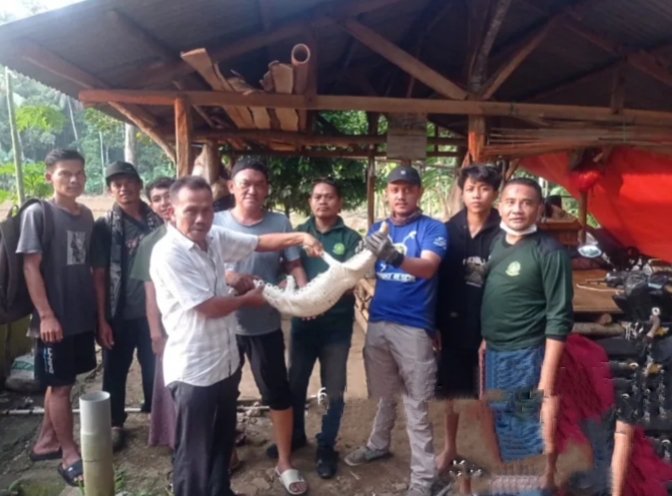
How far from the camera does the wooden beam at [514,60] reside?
412 centimetres

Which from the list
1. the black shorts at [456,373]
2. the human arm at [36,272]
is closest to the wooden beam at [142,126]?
the human arm at [36,272]

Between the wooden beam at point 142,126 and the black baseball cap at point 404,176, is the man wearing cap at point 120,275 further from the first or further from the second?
the wooden beam at point 142,126

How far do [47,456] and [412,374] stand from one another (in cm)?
226

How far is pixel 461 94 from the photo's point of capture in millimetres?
4074

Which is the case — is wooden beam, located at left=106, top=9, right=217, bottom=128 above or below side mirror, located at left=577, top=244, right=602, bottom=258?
above

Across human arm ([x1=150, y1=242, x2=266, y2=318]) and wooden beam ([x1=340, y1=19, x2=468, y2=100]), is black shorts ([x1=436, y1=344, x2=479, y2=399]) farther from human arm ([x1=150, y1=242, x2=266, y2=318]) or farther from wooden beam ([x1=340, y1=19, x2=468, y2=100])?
wooden beam ([x1=340, y1=19, x2=468, y2=100])

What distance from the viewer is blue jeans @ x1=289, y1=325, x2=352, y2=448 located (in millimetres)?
2971

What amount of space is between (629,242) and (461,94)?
3919mm

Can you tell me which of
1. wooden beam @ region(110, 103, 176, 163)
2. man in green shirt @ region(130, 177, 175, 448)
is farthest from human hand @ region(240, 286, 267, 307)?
wooden beam @ region(110, 103, 176, 163)

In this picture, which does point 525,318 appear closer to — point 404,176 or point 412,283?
point 412,283

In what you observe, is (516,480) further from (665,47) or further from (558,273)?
(665,47)

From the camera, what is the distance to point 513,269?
2.38 m

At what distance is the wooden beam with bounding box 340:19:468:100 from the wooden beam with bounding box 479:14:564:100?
20cm

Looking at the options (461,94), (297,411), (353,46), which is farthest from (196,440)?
(353,46)
